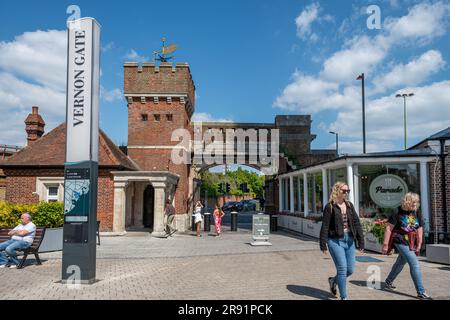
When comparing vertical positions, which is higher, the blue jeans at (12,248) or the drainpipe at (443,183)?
the drainpipe at (443,183)

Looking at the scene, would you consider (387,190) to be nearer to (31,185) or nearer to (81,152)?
(81,152)

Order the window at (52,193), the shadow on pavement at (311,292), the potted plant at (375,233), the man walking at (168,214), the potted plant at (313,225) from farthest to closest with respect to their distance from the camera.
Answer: the window at (52,193), the man walking at (168,214), the potted plant at (313,225), the potted plant at (375,233), the shadow on pavement at (311,292)

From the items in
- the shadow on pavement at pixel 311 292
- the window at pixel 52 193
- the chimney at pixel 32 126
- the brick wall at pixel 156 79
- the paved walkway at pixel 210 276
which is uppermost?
the brick wall at pixel 156 79

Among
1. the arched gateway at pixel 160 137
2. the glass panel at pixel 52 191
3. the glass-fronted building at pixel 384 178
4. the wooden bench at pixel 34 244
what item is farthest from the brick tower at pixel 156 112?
the wooden bench at pixel 34 244

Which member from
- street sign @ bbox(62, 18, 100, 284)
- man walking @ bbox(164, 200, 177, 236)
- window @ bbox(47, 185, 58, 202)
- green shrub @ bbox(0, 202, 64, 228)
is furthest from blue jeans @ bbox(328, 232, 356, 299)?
window @ bbox(47, 185, 58, 202)

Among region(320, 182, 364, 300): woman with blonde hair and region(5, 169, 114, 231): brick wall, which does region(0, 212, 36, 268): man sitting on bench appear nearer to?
region(320, 182, 364, 300): woman with blonde hair

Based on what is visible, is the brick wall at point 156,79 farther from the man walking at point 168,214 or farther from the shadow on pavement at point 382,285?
the shadow on pavement at point 382,285

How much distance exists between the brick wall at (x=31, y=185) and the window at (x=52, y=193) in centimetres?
56

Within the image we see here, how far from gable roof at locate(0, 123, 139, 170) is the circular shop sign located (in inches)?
428

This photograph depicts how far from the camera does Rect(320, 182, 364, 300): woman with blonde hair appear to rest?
575 cm

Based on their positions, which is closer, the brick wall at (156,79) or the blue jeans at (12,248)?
the blue jeans at (12,248)

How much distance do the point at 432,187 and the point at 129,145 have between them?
1531 centimetres

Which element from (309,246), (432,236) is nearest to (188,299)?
(309,246)

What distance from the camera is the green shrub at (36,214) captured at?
1267 cm
